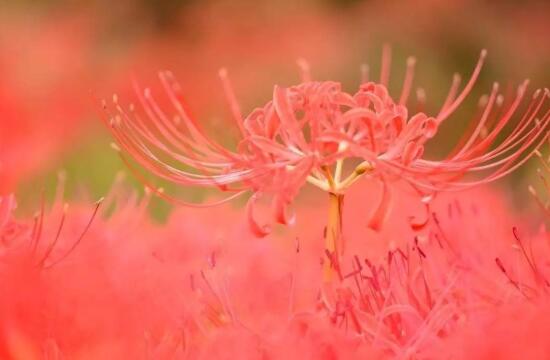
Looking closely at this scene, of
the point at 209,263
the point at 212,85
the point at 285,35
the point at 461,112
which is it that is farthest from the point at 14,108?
the point at 209,263

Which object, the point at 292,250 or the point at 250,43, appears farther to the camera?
the point at 250,43

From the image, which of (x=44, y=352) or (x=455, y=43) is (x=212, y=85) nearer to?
(x=455, y=43)

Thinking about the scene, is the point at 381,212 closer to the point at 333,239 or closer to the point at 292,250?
the point at 333,239

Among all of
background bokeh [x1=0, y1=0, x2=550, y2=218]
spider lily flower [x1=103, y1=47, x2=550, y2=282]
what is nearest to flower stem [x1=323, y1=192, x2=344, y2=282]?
spider lily flower [x1=103, y1=47, x2=550, y2=282]

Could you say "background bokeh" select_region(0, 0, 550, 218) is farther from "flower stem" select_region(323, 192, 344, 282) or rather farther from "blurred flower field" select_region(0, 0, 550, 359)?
"flower stem" select_region(323, 192, 344, 282)

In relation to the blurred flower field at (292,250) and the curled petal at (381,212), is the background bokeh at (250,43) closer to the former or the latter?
the blurred flower field at (292,250)

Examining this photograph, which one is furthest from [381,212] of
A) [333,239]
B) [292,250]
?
[292,250]
